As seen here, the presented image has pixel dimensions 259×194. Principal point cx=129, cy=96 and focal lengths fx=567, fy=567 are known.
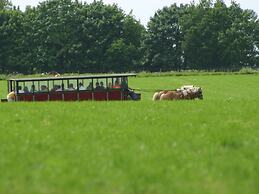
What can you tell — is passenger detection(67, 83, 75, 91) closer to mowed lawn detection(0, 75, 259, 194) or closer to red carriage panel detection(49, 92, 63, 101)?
red carriage panel detection(49, 92, 63, 101)

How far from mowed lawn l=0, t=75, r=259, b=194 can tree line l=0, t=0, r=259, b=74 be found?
8943cm

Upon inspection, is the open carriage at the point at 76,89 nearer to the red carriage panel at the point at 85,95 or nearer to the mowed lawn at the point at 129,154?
the red carriage panel at the point at 85,95

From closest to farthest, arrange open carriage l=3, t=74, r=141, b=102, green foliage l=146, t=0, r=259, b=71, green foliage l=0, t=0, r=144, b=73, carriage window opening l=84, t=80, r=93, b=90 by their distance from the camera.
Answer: open carriage l=3, t=74, r=141, b=102, carriage window opening l=84, t=80, r=93, b=90, green foliage l=0, t=0, r=144, b=73, green foliage l=146, t=0, r=259, b=71

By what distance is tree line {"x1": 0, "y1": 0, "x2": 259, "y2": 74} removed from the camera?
107m

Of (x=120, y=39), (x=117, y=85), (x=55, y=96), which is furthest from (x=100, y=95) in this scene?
(x=120, y=39)

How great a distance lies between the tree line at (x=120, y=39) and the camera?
107231mm

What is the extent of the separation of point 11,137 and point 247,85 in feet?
160

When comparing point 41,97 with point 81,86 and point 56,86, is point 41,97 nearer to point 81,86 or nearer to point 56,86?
point 56,86

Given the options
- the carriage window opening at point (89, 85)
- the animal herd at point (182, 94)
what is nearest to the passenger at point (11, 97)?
the carriage window opening at point (89, 85)

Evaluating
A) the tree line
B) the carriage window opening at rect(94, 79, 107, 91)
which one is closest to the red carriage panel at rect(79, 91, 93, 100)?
the carriage window opening at rect(94, 79, 107, 91)

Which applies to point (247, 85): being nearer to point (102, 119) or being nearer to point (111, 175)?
point (102, 119)

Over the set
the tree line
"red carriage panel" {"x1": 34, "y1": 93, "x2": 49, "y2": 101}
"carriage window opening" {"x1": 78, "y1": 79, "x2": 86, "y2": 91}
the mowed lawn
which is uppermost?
the tree line

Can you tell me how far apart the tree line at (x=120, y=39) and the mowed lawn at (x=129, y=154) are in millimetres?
89428

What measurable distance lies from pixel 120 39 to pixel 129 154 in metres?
100
